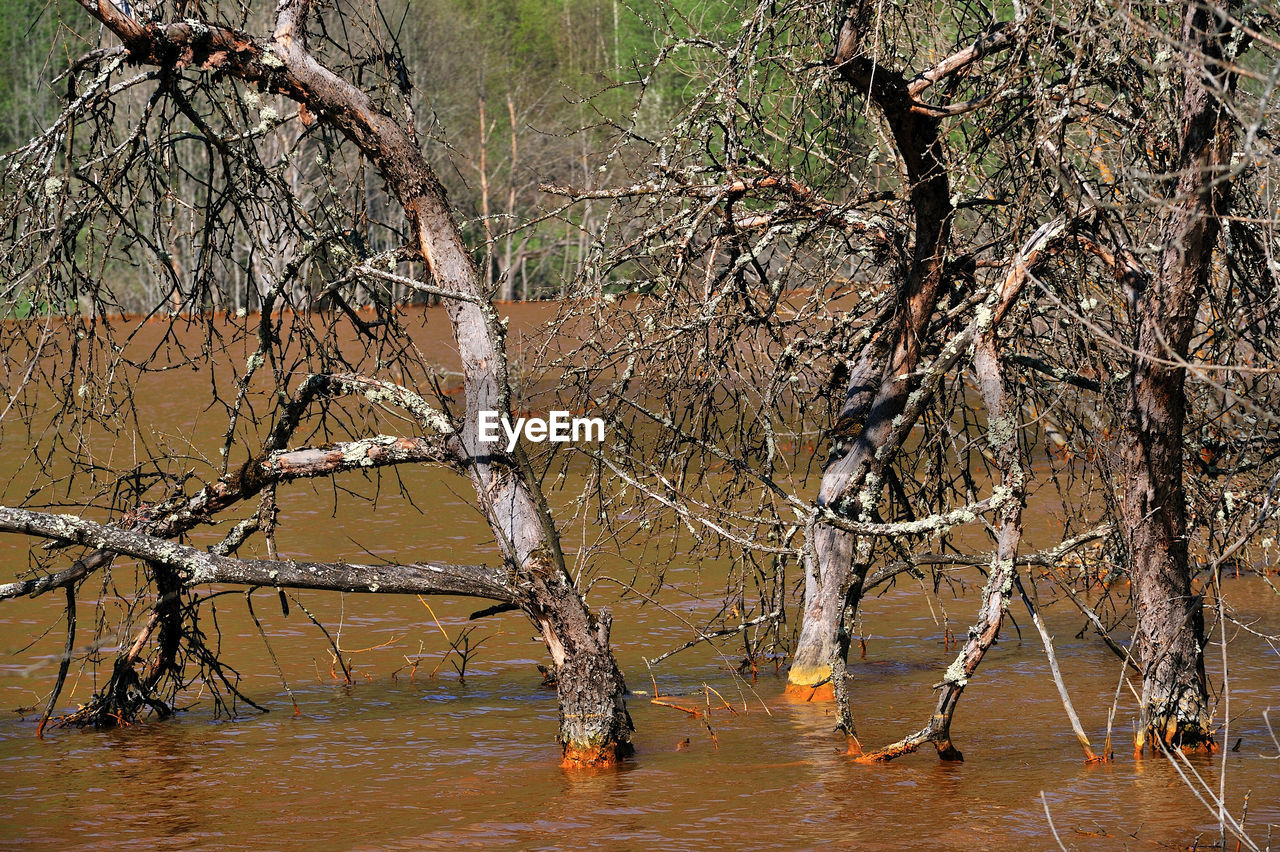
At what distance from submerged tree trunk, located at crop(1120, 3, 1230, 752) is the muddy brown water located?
0.31m

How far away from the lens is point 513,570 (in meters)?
6.88

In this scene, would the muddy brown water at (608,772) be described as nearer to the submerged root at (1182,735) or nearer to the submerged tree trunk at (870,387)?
the submerged root at (1182,735)

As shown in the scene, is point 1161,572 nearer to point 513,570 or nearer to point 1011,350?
point 1011,350

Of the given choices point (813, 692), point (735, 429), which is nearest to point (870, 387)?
point (735, 429)

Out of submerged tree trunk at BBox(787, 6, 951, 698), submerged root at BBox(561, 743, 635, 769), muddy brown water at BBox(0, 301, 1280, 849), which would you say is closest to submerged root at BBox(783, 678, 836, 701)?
submerged tree trunk at BBox(787, 6, 951, 698)

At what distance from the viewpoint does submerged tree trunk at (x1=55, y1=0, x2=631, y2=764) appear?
6.66 m

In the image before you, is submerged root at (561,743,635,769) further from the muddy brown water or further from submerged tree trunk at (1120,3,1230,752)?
submerged tree trunk at (1120,3,1230,752)

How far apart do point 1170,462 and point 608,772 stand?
3096mm

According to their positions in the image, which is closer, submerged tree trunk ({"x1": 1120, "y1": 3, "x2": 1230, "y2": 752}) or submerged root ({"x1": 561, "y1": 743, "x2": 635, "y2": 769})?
submerged tree trunk ({"x1": 1120, "y1": 3, "x2": 1230, "y2": 752})

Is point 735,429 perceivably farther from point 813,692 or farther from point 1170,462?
point 1170,462

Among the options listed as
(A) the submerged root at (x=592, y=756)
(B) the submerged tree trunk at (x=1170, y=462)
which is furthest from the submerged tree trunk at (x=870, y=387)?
(A) the submerged root at (x=592, y=756)

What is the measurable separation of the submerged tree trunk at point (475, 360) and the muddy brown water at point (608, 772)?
1.67 ft

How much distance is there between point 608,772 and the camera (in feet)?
24.1

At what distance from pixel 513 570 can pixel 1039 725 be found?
11.5ft
